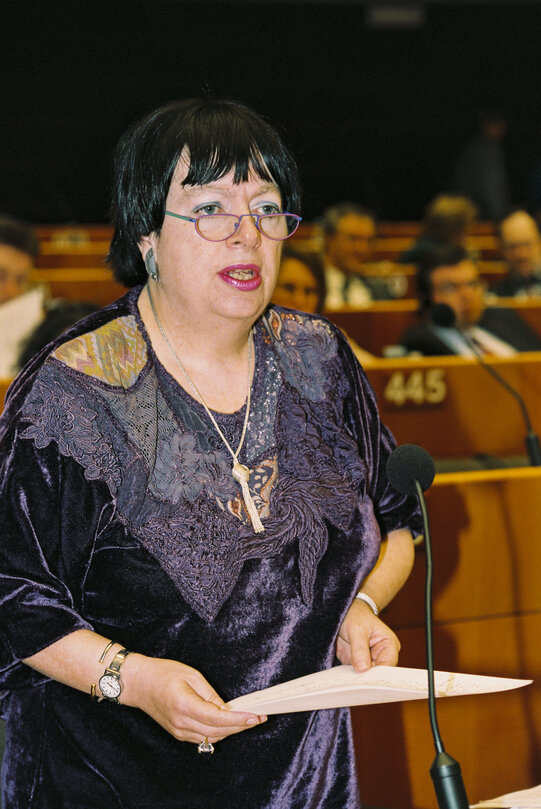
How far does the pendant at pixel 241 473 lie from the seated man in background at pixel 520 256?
14.5 feet

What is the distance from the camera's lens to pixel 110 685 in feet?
3.24

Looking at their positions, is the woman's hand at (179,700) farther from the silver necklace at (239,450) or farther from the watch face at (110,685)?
the silver necklace at (239,450)

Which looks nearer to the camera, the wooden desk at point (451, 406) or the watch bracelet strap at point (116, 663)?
the watch bracelet strap at point (116, 663)

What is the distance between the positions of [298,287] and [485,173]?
4.93 meters

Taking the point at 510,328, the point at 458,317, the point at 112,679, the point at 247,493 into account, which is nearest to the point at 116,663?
the point at 112,679

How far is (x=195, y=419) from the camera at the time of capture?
113 centimetres

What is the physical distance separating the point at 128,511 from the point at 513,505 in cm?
100

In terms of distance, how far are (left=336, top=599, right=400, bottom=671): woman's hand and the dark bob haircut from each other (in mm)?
504

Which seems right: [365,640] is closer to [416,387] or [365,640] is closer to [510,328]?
[416,387]

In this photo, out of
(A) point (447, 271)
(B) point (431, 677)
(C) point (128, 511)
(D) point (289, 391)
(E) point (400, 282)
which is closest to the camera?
(B) point (431, 677)

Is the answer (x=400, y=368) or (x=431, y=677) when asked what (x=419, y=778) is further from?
(x=400, y=368)

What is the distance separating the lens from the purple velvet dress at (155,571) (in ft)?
3.34

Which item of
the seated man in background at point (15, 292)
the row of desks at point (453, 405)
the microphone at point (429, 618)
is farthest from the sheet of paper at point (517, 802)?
the seated man in background at point (15, 292)

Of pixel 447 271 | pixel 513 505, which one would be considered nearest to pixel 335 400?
pixel 513 505
